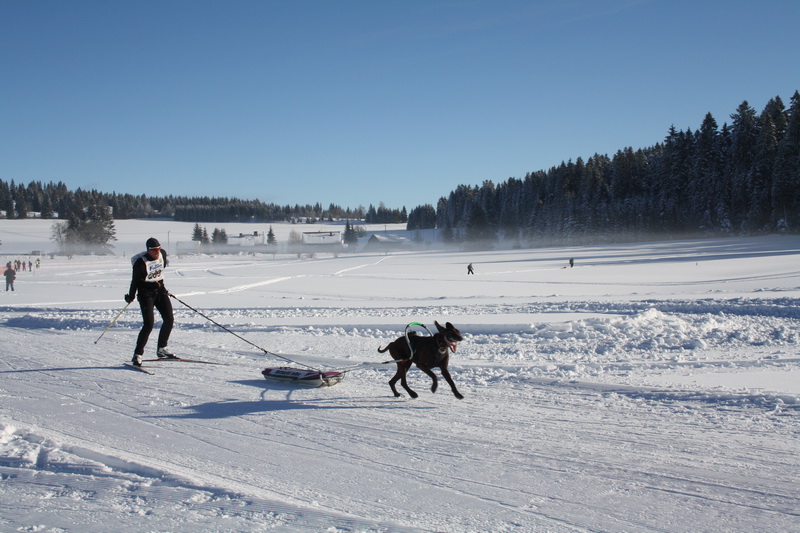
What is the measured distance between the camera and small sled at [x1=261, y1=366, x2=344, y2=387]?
6.86 meters

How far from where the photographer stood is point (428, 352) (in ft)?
20.0

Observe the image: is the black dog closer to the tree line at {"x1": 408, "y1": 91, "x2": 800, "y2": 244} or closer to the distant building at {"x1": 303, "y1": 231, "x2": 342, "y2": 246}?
the tree line at {"x1": 408, "y1": 91, "x2": 800, "y2": 244}

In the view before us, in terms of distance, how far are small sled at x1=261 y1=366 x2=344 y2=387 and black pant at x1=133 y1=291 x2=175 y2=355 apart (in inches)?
86.1

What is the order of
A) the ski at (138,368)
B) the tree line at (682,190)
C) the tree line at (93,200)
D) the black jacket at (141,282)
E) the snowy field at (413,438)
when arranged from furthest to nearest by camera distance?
the tree line at (93,200) < the tree line at (682,190) < the black jacket at (141,282) < the ski at (138,368) < the snowy field at (413,438)

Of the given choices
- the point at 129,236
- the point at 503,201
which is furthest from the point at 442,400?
the point at 129,236

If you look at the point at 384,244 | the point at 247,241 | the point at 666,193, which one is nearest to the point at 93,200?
the point at 247,241

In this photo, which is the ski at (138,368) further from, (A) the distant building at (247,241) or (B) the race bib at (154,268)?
(A) the distant building at (247,241)

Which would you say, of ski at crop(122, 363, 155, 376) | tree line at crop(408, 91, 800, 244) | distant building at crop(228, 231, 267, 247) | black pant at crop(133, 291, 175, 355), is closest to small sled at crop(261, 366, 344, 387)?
ski at crop(122, 363, 155, 376)

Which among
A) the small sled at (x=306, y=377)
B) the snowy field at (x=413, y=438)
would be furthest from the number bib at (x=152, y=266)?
the small sled at (x=306, y=377)

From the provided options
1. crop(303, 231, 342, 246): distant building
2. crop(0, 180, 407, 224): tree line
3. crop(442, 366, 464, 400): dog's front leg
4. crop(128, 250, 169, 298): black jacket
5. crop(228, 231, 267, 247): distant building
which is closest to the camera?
crop(442, 366, 464, 400): dog's front leg

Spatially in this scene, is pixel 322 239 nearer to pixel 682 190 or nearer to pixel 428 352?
pixel 682 190

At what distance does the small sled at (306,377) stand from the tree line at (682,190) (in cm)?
6458

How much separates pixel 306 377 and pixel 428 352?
5.94ft

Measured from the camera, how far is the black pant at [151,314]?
7941 millimetres
